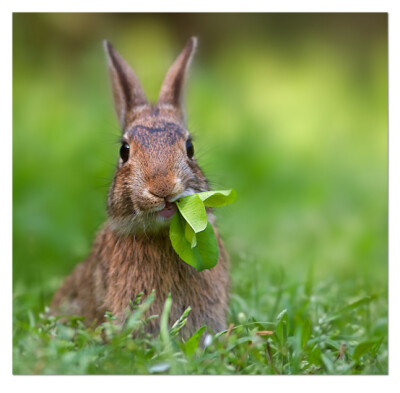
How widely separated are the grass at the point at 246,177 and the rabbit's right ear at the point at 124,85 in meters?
0.25

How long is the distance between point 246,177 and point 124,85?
9.88ft

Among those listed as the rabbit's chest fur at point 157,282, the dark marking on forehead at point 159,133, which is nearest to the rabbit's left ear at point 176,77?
the dark marking on forehead at point 159,133

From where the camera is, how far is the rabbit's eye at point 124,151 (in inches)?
178

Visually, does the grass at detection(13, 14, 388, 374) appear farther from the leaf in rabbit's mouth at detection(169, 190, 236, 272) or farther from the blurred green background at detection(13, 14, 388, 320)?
the leaf in rabbit's mouth at detection(169, 190, 236, 272)

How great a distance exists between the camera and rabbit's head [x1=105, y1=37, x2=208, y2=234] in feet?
13.3

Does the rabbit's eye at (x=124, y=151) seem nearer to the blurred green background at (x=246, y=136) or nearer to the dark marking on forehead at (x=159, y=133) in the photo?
the dark marking on forehead at (x=159, y=133)

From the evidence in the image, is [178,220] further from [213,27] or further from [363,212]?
[363,212]

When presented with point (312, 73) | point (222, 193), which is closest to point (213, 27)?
point (312, 73)

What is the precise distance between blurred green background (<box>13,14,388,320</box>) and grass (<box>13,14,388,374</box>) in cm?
2

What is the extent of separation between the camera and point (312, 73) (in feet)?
24.4

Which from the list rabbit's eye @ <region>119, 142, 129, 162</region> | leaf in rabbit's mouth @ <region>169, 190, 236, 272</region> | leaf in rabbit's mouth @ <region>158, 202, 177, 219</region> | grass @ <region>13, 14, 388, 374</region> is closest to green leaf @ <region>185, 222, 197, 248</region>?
leaf in rabbit's mouth @ <region>169, 190, 236, 272</region>

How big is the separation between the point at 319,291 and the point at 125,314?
164 cm

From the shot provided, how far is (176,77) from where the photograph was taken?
5090 mm

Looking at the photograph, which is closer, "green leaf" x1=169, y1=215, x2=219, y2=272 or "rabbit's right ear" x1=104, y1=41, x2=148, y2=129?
"green leaf" x1=169, y1=215, x2=219, y2=272
